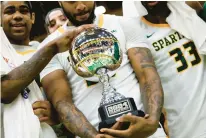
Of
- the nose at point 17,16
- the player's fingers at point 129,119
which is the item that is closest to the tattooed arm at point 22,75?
the player's fingers at point 129,119

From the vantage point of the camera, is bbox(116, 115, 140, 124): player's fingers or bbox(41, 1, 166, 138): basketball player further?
bbox(41, 1, 166, 138): basketball player

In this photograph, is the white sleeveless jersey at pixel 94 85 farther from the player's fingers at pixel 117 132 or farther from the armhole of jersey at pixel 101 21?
the player's fingers at pixel 117 132

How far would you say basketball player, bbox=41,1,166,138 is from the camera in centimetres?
104

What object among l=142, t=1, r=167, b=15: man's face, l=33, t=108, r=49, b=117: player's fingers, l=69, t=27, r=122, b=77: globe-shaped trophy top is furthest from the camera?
l=142, t=1, r=167, b=15: man's face

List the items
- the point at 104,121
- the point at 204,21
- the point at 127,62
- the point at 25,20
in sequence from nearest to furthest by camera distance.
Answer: the point at 104,121, the point at 127,62, the point at 204,21, the point at 25,20

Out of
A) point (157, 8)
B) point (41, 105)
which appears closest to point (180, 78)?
point (157, 8)

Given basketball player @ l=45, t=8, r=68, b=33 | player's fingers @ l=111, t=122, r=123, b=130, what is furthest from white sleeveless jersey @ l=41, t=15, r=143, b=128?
basketball player @ l=45, t=8, r=68, b=33

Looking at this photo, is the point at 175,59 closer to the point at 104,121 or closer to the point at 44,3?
the point at 104,121

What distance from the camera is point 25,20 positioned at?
1.47m

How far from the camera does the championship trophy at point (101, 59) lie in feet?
3.03

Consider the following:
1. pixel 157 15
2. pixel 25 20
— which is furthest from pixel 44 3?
pixel 157 15

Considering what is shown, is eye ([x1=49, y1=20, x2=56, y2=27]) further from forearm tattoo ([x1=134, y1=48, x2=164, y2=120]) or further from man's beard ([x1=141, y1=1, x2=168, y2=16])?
forearm tattoo ([x1=134, y1=48, x2=164, y2=120])

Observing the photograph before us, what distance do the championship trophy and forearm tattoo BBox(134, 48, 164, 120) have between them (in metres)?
0.12

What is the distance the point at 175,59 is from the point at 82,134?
21.1 inches
